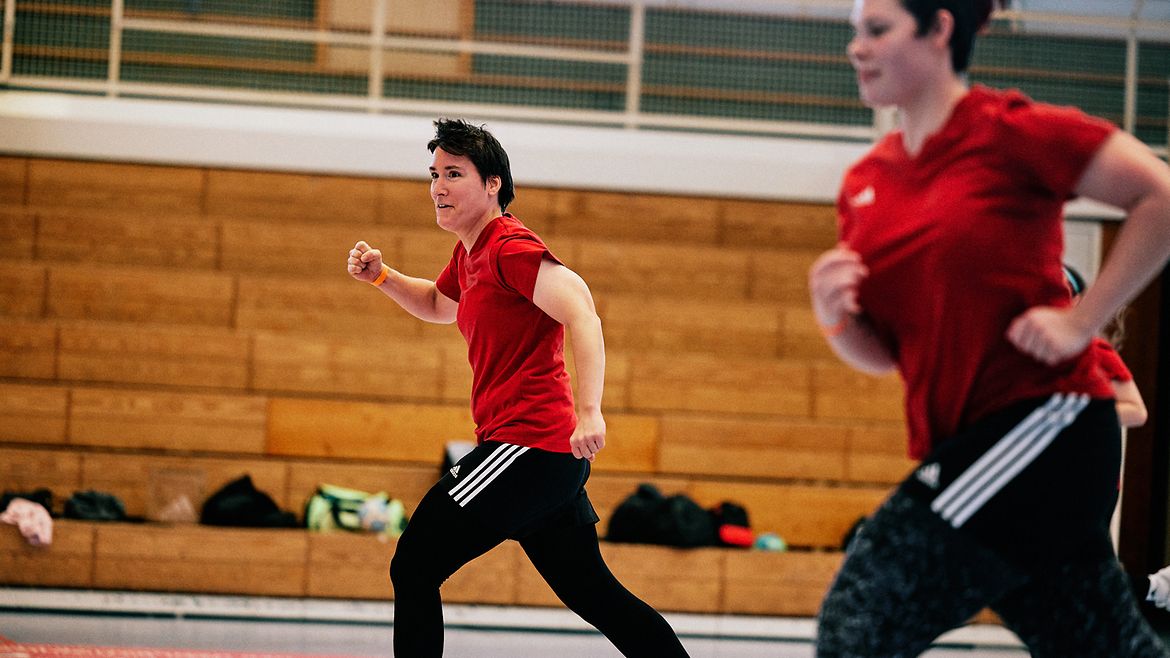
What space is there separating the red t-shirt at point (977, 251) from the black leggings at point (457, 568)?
1070 mm

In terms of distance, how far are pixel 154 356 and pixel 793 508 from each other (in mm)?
3226

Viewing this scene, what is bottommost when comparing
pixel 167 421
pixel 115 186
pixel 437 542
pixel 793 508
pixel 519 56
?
pixel 793 508

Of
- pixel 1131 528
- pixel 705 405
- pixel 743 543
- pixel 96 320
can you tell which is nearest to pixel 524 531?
pixel 743 543

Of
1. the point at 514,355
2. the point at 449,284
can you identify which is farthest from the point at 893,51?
the point at 449,284

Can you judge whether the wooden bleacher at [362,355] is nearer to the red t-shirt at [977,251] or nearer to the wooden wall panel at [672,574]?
the wooden wall panel at [672,574]

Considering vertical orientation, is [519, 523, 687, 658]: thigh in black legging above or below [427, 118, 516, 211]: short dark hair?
below

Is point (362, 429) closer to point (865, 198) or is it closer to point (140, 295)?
point (140, 295)

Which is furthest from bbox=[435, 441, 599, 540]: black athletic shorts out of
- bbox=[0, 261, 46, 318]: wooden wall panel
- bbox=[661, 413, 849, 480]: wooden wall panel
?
bbox=[0, 261, 46, 318]: wooden wall panel

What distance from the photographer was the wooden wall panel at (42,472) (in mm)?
5914

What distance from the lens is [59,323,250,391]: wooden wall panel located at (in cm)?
609

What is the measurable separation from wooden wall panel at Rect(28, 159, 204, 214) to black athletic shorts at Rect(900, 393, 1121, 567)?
529 cm

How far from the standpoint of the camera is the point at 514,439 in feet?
8.86

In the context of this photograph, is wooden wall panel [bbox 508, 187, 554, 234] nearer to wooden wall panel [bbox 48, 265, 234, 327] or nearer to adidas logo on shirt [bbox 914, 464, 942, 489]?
wooden wall panel [bbox 48, 265, 234, 327]

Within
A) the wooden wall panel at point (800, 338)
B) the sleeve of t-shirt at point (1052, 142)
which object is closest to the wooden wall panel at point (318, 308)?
the wooden wall panel at point (800, 338)
